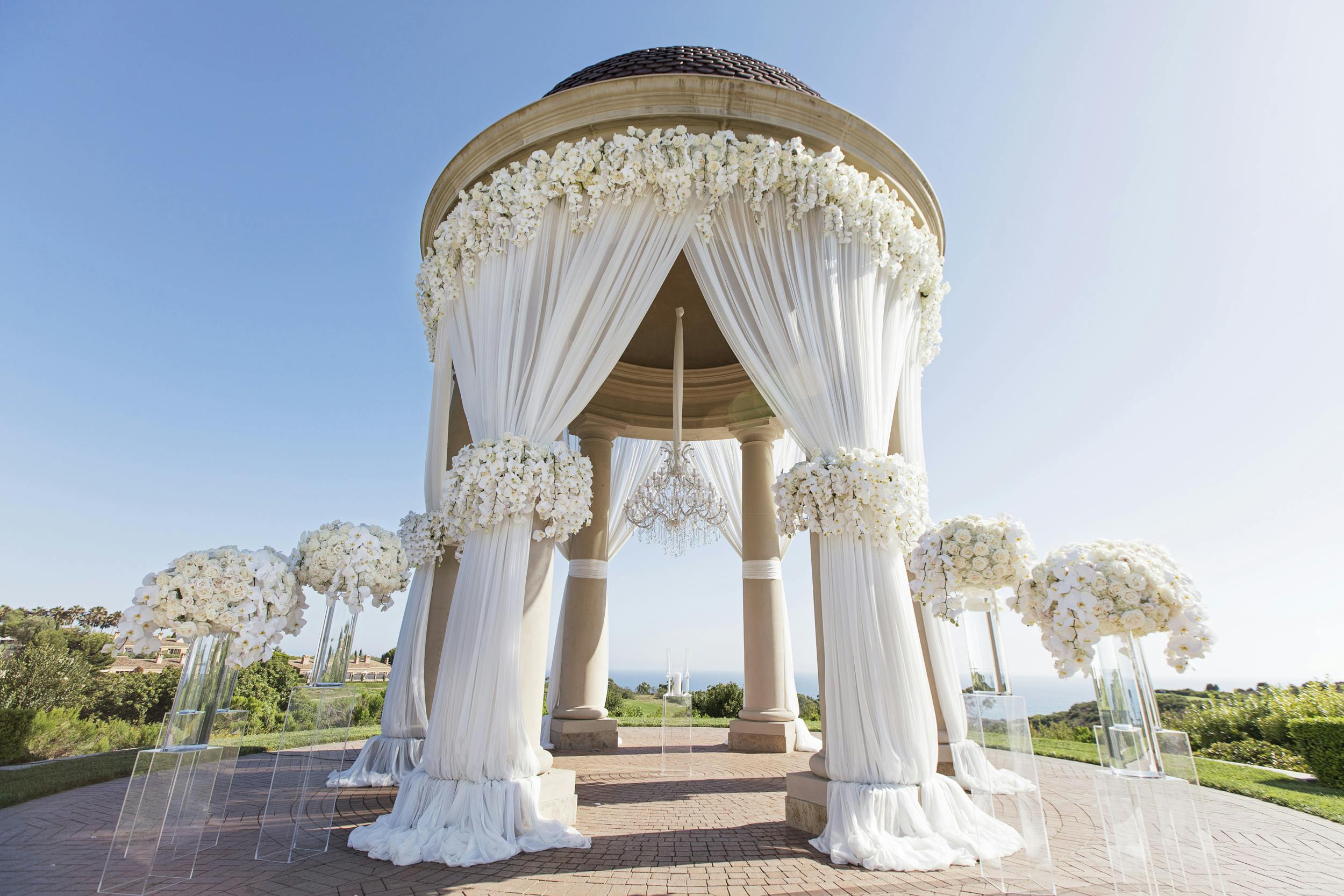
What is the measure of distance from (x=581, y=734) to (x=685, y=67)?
801 cm

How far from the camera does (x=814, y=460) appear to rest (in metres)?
4.97

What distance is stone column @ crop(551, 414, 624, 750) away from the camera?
865 centimetres

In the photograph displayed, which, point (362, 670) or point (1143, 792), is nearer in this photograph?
point (1143, 792)

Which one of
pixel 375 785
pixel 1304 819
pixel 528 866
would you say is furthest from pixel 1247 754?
pixel 375 785

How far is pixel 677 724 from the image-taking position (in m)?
8.26

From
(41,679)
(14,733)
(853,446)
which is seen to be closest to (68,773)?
(14,733)

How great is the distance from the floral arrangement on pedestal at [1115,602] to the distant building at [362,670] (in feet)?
15.3

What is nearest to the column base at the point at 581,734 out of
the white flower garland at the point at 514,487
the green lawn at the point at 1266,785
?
the white flower garland at the point at 514,487

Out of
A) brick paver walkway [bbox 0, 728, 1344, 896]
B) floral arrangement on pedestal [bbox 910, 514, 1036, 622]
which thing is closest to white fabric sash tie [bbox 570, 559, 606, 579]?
brick paver walkway [bbox 0, 728, 1344, 896]

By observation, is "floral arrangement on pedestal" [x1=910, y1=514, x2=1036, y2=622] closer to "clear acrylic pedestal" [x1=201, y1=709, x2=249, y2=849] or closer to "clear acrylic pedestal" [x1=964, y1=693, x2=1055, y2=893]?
"clear acrylic pedestal" [x1=964, y1=693, x2=1055, y2=893]

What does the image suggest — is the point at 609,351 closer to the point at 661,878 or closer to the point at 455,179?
the point at 455,179

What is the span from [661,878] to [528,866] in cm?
79

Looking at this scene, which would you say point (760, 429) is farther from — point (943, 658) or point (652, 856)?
point (652, 856)

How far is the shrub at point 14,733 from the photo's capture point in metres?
7.01
